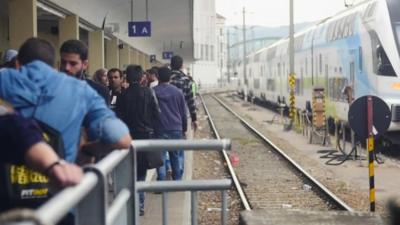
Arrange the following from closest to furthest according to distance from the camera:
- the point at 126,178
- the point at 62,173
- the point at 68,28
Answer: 1. the point at 62,173
2. the point at 126,178
3. the point at 68,28

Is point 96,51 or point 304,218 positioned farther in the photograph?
point 96,51

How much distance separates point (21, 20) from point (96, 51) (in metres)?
9.29

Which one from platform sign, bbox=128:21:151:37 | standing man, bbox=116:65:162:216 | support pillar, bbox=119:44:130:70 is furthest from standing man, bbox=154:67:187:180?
support pillar, bbox=119:44:130:70

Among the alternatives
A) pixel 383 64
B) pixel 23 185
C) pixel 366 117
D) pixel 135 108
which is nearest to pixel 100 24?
pixel 383 64

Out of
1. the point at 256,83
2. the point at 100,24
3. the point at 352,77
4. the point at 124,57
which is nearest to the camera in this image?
the point at 352,77

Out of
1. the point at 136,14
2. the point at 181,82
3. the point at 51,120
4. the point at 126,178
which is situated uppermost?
the point at 136,14

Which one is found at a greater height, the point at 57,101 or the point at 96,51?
the point at 96,51

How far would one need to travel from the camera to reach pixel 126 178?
4.38 m

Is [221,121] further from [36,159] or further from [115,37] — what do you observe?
[36,159]

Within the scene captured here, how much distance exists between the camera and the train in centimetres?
1614

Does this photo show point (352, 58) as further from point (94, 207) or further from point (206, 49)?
point (206, 49)

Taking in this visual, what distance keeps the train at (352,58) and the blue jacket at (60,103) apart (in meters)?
13.0

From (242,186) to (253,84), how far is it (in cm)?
3663

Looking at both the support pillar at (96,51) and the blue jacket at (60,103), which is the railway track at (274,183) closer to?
the support pillar at (96,51)
